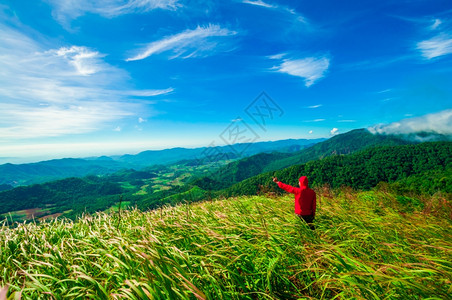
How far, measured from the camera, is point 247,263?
2562 mm

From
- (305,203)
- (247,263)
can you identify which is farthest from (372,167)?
(247,263)

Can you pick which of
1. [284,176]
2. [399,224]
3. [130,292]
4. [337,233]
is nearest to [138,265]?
[130,292]

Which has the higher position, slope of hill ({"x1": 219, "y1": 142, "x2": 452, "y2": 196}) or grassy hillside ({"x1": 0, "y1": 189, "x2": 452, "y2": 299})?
Answer: grassy hillside ({"x1": 0, "y1": 189, "x2": 452, "y2": 299})

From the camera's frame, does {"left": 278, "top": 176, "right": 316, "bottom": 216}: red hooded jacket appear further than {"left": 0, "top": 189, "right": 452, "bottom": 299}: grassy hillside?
Yes

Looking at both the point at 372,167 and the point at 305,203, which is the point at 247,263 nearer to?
the point at 305,203

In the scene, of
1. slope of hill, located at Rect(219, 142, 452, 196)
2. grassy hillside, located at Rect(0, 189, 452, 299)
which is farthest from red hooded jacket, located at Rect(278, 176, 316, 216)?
slope of hill, located at Rect(219, 142, 452, 196)

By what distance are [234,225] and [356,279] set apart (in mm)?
1948

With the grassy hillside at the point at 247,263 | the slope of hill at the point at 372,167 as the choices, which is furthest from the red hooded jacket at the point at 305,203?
the slope of hill at the point at 372,167

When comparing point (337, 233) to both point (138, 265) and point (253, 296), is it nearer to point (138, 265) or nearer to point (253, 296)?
point (253, 296)

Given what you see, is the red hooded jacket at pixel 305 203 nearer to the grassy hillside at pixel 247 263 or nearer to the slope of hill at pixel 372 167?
the grassy hillside at pixel 247 263

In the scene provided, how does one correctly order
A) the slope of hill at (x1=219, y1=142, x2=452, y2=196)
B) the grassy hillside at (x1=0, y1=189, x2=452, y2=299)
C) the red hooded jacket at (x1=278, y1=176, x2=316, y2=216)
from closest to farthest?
the grassy hillside at (x1=0, y1=189, x2=452, y2=299)
the red hooded jacket at (x1=278, y1=176, x2=316, y2=216)
the slope of hill at (x1=219, y1=142, x2=452, y2=196)

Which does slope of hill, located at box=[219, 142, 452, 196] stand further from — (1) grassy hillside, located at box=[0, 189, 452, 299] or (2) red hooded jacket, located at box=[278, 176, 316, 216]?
(1) grassy hillside, located at box=[0, 189, 452, 299]

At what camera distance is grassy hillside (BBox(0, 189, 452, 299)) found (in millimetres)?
1979

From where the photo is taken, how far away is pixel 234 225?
141 inches
